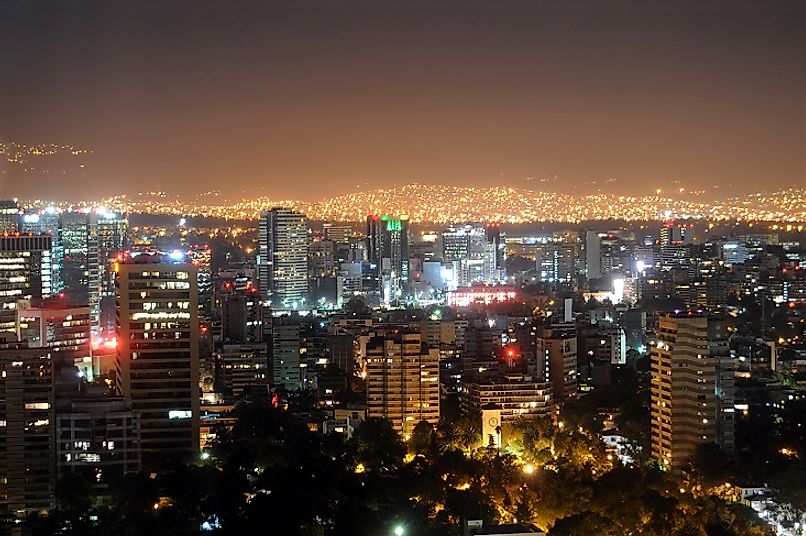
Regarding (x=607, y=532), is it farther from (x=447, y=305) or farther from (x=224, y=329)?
(x=447, y=305)

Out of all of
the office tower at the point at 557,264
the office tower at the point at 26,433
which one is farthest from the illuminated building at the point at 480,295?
the office tower at the point at 26,433

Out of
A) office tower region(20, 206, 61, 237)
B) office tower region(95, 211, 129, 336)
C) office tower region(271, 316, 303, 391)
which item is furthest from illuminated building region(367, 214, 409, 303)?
office tower region(20, 206, 61, 237)

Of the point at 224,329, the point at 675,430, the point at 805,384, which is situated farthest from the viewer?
the point at 224,329

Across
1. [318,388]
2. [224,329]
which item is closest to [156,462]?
[318,388]

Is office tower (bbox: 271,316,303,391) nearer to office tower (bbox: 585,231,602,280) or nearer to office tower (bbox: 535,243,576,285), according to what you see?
office tower (bbox: 535,243,576,285)

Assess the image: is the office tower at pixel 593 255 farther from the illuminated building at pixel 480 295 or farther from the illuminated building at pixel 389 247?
the illuminated building at pixel 389 247
